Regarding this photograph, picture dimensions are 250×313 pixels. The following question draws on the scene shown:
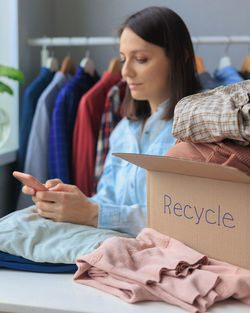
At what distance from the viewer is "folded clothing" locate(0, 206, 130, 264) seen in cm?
91

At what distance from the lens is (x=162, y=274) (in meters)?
0.79

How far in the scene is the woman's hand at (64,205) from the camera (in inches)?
44.3

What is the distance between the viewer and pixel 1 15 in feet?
6.24

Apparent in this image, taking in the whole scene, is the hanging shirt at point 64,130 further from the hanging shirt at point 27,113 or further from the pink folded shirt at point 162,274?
the pink folded shirt at point 162,274

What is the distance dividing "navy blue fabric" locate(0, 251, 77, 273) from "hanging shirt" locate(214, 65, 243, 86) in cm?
94

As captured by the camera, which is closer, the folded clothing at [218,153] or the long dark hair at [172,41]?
the folded clothing at [218,153]

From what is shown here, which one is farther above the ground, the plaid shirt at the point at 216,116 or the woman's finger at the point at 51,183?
the plaid shirt at the point at 216,116

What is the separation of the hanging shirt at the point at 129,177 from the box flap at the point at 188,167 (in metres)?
0.33

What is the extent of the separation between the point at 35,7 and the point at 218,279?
1620mm

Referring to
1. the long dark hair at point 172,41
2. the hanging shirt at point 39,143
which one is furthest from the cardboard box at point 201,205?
the hanging shirt at point 39,143

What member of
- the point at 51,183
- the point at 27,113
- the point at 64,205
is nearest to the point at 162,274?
the point at 64,205

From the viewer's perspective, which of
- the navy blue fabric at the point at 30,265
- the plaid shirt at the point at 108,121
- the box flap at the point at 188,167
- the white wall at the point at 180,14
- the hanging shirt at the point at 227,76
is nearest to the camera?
the box flap at the point at 188,167

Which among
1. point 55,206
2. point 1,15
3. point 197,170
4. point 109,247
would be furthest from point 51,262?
point 1,15

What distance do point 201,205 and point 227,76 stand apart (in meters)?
0.88
